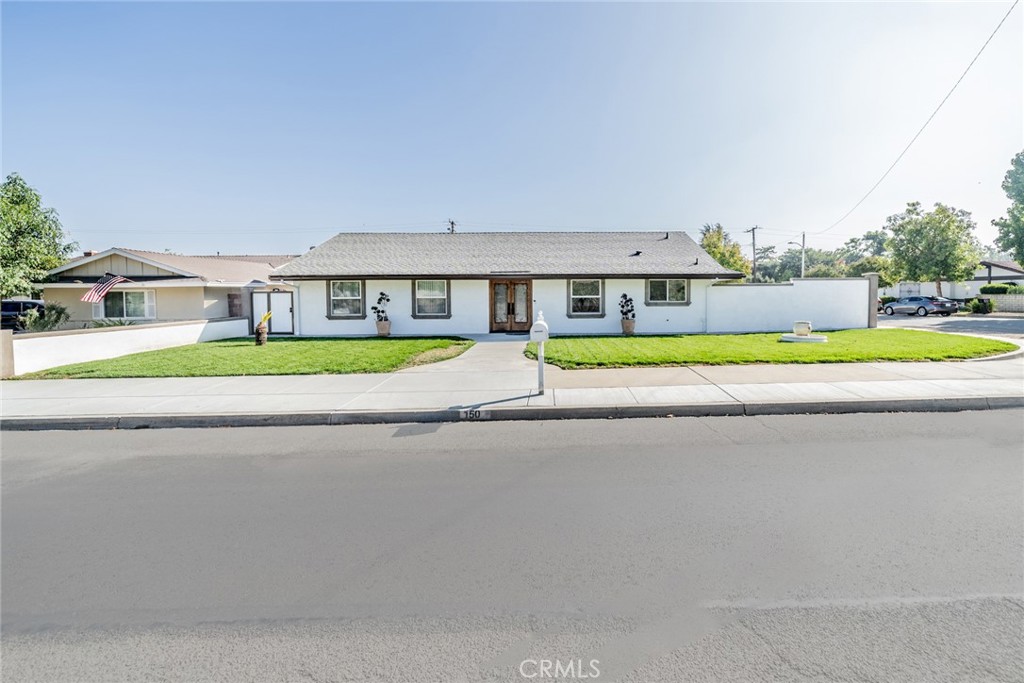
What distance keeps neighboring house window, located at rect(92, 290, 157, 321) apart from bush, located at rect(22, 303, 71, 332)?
3.57 m

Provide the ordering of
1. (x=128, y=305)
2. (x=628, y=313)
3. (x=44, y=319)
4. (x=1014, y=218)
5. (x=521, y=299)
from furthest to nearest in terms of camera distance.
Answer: (x=1014, y=218) → (x=128, y=305) → (x=521, y=299) → (x=628, y=313) → (x=44, y=319)

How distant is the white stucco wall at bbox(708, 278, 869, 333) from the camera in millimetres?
19938

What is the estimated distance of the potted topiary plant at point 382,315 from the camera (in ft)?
62.7

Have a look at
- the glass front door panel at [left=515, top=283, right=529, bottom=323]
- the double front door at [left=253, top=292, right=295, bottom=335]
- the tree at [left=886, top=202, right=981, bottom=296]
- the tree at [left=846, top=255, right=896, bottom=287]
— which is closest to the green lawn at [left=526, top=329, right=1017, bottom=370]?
the glass front door panel at [left=515, top=283, right=529, bottom=323]

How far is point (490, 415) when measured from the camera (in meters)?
7.52

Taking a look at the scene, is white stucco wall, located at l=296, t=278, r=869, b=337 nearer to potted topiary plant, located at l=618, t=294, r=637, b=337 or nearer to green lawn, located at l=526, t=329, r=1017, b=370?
potted topiary plant, located at l=618, t=294, r=637, b=337

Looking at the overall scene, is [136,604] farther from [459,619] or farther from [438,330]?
[438,330]

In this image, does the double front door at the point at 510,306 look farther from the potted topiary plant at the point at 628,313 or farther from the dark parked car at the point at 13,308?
the dark parked car at the point at 13,308

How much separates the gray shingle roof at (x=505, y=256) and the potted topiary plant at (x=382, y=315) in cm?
111

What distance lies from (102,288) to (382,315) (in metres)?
10.7

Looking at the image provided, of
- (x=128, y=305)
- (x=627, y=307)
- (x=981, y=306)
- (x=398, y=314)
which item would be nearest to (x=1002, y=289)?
(x=981, y=306)

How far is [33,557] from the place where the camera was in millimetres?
3520

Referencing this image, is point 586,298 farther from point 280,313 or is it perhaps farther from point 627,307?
point 280,313

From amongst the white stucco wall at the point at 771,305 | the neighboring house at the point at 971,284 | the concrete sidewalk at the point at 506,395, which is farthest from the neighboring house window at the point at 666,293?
the neighboring house at the point at 971,284
